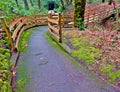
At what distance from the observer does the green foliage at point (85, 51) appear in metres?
6.57

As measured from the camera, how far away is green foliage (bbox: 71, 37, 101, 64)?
6.57m

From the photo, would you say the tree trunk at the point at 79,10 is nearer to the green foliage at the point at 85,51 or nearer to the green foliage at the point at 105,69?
the green foliage at the point at 85,51

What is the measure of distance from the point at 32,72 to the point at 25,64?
0.86 m

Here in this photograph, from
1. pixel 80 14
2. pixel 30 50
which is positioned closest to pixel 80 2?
pixel 80 14

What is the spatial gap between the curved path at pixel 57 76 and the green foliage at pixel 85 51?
519 mm

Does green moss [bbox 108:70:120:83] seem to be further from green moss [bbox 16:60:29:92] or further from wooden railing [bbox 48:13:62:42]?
wooden railing [bbox 48:13:62:42]

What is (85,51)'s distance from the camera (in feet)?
23.4

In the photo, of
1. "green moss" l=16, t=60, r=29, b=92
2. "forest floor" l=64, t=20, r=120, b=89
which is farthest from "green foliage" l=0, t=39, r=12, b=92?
"forest floor" l=64, t=20, r=120, b=89

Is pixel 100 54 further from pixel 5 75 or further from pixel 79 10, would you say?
pixel 79 10

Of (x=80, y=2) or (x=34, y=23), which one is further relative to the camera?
(x=34, y=23)

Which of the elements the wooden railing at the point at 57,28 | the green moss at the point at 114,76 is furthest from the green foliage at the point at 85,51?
the green moss at the point at 114,76

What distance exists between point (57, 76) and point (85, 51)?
1982 millimetres

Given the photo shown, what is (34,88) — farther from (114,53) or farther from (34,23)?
(34,23)

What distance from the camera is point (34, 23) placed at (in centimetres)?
1841
